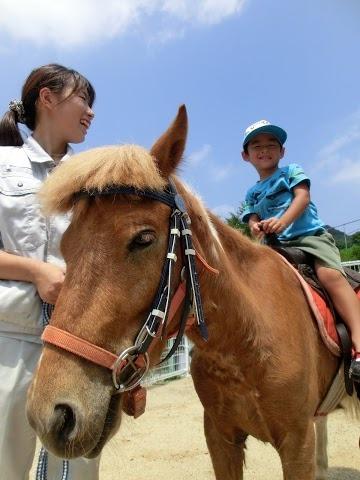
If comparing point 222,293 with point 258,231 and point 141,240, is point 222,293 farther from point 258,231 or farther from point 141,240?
point 258,231

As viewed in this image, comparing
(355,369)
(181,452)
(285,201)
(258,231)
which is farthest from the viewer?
(181,452)

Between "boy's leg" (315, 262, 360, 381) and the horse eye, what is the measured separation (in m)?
1.90

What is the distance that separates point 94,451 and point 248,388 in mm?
1036

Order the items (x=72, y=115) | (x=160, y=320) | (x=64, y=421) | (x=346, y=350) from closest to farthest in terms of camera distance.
→ (x=64, y=421)
(x=160, y=320)
(x=72, y=115)
(x=346, y=350)

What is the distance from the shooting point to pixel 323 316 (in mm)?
3074

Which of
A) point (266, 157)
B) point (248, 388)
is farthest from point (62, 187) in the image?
point (266, 157)

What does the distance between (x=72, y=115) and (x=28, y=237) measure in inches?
30.0

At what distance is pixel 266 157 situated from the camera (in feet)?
12.9

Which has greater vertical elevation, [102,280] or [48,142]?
[48,142]

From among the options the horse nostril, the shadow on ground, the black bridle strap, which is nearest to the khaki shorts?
the black bridle strap

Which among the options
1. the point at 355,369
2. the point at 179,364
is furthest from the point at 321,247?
the point at 179,364

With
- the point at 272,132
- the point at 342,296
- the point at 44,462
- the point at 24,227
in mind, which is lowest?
the point at 44,462

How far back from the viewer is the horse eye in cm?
181

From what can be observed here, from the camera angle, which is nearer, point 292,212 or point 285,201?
point 292,212
